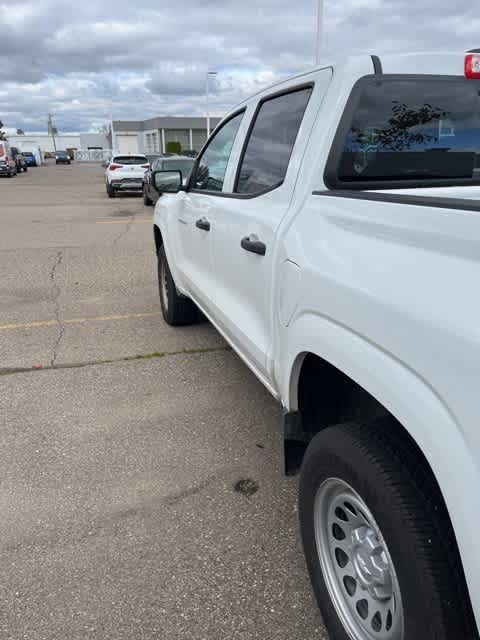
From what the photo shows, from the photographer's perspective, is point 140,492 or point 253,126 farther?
point 253,126

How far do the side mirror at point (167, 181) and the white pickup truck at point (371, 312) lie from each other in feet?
4.75

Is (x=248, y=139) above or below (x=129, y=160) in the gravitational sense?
above

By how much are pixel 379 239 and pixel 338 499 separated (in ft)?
2.85

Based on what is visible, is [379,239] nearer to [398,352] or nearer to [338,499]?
[398,352]

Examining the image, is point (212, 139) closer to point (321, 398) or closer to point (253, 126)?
point (253, 126)

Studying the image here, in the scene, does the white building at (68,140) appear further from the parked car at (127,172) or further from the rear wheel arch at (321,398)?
the rear wheel arch at (321,398)

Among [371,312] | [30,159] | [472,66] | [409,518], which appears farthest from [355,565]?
[30,159]

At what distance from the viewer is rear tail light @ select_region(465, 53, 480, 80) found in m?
2.47

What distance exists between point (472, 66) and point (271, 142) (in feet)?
3.15

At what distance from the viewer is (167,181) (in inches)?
185

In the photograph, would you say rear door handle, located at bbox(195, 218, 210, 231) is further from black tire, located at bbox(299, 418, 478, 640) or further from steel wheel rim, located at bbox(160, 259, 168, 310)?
black tire, located at bbox(299, 418, 478, 640)

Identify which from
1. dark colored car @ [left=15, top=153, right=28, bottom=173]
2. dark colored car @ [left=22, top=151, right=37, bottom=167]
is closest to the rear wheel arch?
dark colored car @ [left=15, top=153, right=28, bottom=173]

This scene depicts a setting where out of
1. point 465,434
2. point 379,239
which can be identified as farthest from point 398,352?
point 379,239

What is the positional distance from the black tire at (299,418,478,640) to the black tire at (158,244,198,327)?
3478 mm
